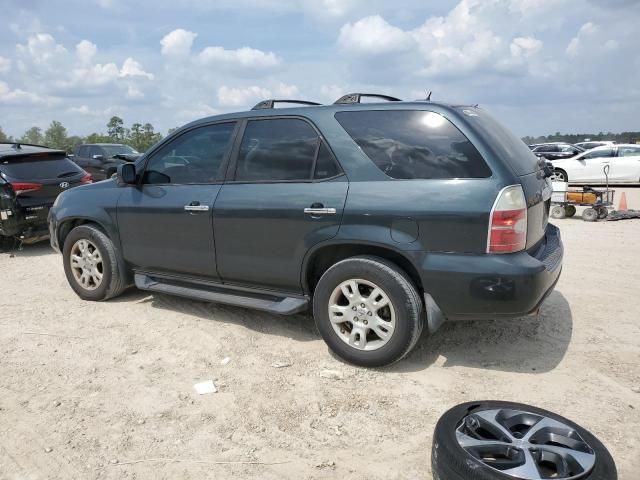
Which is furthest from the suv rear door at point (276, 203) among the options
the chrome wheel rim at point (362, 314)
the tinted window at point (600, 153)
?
the tinted window at point (600, 153)

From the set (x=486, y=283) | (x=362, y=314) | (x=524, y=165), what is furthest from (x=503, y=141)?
(x=362, y=314)

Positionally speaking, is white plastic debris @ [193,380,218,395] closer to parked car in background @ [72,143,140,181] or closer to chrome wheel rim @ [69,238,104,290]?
chrome wheel rim @ [69,238,104,290]

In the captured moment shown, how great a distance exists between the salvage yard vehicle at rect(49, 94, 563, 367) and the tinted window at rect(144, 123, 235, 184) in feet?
0.04

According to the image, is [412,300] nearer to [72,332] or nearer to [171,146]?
[171,146]

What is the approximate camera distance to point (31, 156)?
8188mm

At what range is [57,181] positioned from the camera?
8172 mm

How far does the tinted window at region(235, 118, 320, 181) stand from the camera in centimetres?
386

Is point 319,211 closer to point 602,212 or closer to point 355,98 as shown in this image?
point 355,98

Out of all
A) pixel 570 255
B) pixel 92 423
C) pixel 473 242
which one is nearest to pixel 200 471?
pixel 92 423

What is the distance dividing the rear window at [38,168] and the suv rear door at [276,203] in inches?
208

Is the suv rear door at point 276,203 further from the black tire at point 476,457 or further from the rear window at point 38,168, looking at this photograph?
the rear window at point 38,168

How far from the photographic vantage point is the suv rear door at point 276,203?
12.2 ft

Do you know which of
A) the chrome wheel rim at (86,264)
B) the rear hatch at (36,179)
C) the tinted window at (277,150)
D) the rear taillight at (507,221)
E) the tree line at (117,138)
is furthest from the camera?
the tree line at (117,138)

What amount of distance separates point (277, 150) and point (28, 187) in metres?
5.50
